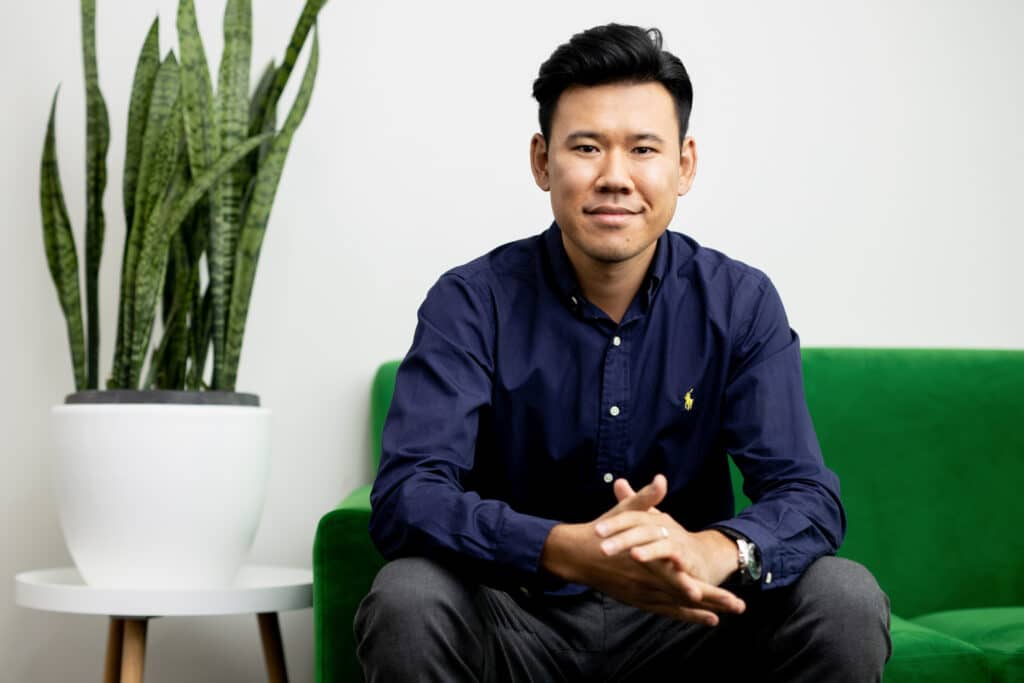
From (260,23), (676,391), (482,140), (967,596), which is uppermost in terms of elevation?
(260,23)

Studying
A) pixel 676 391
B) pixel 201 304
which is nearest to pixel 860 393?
pixel 676 391

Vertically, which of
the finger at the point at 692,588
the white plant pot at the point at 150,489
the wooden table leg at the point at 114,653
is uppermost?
the finger at the point at 692,588

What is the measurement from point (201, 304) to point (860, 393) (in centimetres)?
126

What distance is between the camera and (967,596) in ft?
7.38

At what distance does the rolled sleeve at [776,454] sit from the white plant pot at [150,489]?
85 centimetres

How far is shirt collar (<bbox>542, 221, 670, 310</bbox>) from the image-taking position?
175cm

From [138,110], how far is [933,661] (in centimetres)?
163

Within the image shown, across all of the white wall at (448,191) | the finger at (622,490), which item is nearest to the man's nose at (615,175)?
the finger at (622,490)

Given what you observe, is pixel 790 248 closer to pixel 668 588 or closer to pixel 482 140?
pixel 482 140

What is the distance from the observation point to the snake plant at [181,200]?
212 cm

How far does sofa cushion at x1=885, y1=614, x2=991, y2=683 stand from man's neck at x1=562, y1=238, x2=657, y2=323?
62 cm

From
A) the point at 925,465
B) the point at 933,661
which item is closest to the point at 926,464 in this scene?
the point at 925,465

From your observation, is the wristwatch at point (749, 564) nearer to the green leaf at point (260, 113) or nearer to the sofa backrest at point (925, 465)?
the sofa backrest at point (925, 465)

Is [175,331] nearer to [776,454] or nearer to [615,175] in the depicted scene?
[615,175]
